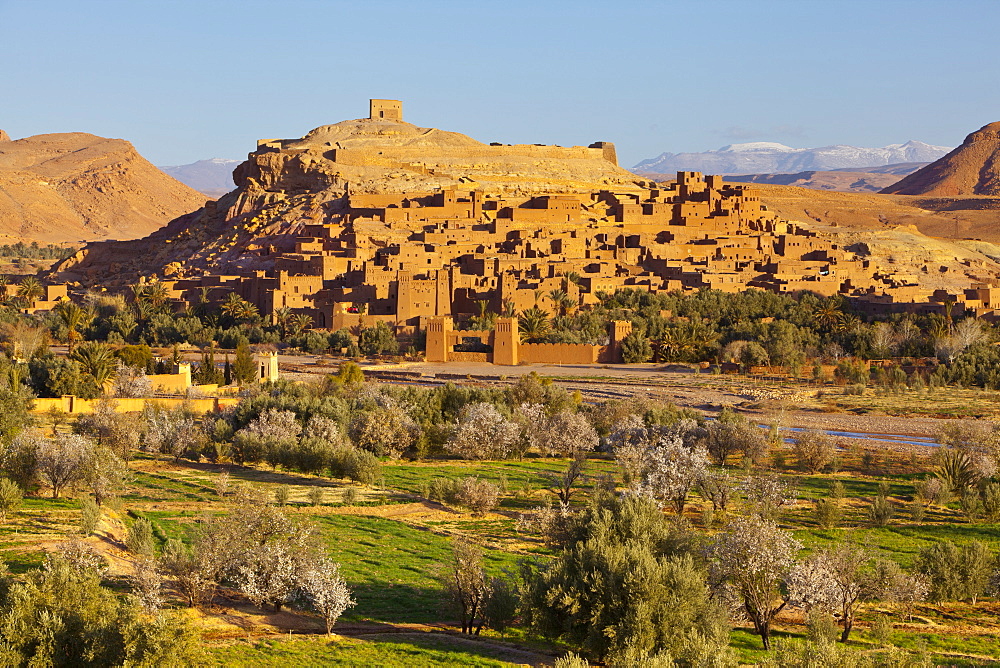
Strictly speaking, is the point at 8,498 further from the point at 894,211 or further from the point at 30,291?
the point at 894,211

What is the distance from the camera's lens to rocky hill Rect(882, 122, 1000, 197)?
404ft

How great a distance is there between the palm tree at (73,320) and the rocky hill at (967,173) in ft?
307

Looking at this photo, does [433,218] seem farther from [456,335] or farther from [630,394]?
[630,394]

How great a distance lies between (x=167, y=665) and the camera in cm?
1108

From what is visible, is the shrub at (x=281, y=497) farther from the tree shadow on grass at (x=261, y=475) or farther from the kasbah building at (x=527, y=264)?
the kasbah building at (x=527, y=264)

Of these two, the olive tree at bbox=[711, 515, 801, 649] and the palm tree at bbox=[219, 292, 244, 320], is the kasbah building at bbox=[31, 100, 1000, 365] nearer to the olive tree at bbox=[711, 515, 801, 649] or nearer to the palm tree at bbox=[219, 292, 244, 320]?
the palm tree at bbox=[219, 292, 244, 320]

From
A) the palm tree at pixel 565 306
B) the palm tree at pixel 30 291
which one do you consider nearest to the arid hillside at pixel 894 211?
the palm tree at pixel 565 306

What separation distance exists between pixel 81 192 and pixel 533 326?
104 metres

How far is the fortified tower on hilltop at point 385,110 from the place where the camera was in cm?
8395

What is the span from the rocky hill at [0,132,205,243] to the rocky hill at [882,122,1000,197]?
8157cm

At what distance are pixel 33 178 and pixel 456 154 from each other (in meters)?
76.0

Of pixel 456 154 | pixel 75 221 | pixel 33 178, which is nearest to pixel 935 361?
pixel 456 154

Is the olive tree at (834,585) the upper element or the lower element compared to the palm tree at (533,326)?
lower

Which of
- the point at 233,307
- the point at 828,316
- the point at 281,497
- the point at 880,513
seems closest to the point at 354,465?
the point at 281,497
